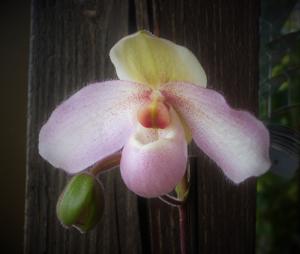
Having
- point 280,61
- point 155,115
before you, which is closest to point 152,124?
point 155,115

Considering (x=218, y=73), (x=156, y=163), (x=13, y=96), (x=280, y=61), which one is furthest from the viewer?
(x=13, y=96)

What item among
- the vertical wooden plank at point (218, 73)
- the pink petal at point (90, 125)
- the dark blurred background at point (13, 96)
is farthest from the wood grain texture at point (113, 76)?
the dark blurred background at point (13, 96)

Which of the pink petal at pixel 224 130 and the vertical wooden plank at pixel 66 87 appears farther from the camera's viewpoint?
the vertical wooden plank at pixel 66 87

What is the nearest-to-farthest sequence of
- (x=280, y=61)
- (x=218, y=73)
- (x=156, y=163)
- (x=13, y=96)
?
(x=156, y=163)
(x=218, y=73)
(x=280, y=61)
(x=13, y=96)

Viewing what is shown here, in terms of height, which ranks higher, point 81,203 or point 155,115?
point 155,115

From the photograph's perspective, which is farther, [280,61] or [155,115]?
[280,61]

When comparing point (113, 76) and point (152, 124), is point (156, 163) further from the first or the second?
point (113, 76)

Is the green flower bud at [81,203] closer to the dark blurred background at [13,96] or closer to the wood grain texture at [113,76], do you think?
the wood grain texture at [113,76]
